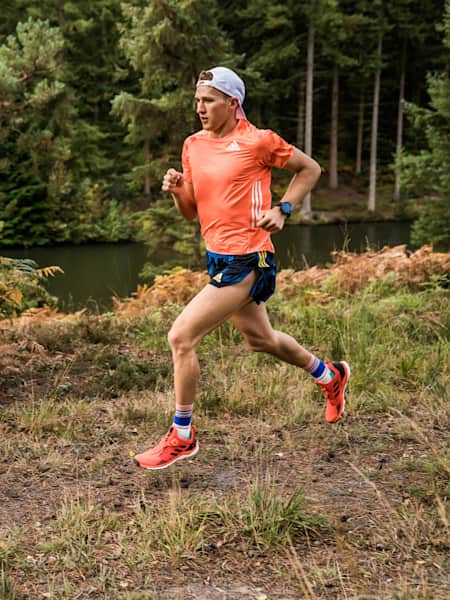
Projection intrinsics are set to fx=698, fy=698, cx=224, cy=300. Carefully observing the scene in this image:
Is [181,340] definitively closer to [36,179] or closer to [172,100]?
[172,100]

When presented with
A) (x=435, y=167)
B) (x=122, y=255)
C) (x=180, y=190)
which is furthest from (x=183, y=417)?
(x=122, y=255)

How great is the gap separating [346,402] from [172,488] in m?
1.66

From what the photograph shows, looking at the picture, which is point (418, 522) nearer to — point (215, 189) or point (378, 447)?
point (378, 447)

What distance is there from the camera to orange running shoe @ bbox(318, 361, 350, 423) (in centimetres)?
431

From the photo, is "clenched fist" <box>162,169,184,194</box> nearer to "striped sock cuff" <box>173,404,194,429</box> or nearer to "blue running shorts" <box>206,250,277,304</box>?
"blue running shorts" <box>206,250,277,304</box>

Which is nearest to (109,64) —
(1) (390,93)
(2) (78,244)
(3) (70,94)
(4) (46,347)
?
(3) (70,94)

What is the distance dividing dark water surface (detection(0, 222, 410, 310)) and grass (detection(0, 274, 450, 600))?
30.1ft

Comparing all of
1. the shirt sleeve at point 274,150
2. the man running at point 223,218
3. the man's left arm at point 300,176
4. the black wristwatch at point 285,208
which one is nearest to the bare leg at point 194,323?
the man running at point 223,218

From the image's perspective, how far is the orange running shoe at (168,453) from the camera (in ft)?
11.9

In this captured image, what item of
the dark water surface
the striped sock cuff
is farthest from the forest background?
the striped sock cuff

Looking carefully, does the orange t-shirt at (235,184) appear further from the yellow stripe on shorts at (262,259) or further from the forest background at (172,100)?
the forest background at (172,100)

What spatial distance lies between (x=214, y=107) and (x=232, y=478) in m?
1.95

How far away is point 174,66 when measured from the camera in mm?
15148

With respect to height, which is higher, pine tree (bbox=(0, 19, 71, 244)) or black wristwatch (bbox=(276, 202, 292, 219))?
black wristwatch (bbox=(276, 202, 292, 219))
